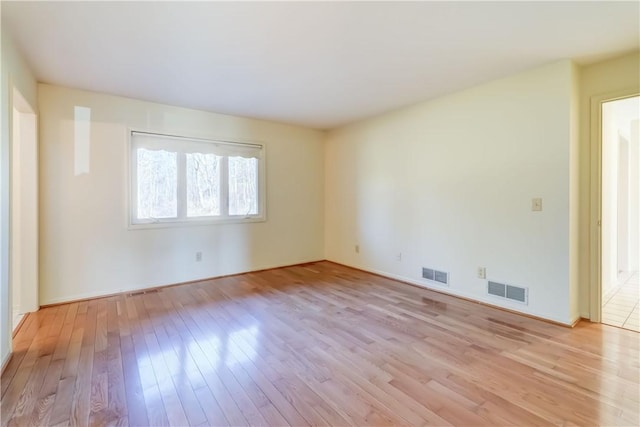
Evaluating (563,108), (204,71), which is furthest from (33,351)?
(563,108)

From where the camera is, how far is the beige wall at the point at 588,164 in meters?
2.65

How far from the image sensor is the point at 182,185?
3994 millimetres

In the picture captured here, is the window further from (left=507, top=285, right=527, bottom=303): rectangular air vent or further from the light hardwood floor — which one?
(left=507, top=285, right=527, bottom=303): rectangular air vent

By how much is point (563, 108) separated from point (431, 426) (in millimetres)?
2834

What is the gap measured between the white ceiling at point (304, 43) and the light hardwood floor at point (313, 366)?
2369 mm

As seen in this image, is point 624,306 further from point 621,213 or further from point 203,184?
point 203,184

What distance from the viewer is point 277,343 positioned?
2.36m

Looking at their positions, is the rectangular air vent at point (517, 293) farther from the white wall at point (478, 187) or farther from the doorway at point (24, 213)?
the doorway at point (24, 213)

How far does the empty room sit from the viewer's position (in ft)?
5.97

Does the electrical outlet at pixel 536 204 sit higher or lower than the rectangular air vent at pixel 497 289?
higher

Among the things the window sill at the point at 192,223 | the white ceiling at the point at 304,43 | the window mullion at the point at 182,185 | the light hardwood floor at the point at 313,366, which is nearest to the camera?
the light hardwood floor at the point at 313,366

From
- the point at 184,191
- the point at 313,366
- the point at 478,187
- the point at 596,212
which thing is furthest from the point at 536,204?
the point at 184,191

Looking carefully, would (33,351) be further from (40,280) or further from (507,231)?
(507,231)

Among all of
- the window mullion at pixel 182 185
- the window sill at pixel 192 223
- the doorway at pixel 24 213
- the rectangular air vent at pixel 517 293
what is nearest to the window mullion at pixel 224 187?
the window sill at pixel 192 223
